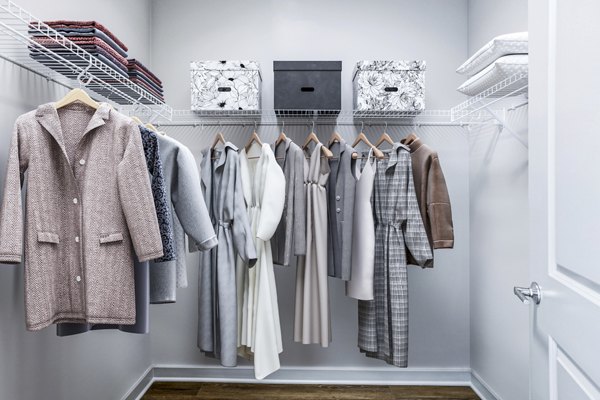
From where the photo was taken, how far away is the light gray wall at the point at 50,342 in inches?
53.4

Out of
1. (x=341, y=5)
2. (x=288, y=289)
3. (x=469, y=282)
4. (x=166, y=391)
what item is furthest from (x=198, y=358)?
(x=341, y=5)

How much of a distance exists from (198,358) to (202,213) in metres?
1.41

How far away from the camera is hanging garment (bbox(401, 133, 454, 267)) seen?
195 centimetres

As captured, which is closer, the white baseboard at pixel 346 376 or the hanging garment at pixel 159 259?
the hanging garment at pixel 159 259

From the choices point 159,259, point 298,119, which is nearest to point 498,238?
point 298,119

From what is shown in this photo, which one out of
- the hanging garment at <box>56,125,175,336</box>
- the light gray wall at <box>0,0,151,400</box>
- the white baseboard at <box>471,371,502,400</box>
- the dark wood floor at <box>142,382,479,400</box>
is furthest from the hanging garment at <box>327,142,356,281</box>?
the light gray wall at <box>0,0,151,400</box>

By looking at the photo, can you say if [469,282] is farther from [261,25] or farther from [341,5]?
[261,25]

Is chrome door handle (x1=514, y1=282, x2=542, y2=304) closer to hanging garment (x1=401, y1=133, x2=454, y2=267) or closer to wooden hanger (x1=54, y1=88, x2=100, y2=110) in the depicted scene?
hanging garment (x1=401, y1=133, x2=454, y2=267)

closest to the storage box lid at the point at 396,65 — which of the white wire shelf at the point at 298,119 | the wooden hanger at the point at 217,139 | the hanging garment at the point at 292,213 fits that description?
the white wire shelf at the point at 298,119

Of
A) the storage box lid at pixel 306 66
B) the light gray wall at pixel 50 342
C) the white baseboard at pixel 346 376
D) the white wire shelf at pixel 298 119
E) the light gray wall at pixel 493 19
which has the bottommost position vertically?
the white baseboard at pixel 346 376

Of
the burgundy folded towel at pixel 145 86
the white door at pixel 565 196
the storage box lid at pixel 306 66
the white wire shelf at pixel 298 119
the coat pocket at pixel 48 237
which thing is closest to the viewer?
the white door at pixel 565 196

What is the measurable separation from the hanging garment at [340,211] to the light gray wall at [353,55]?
1.50 feet

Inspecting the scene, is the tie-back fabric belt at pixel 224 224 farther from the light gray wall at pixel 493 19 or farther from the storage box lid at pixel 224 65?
the light gray wall at pixel 493 19

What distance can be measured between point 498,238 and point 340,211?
0.87 meters
